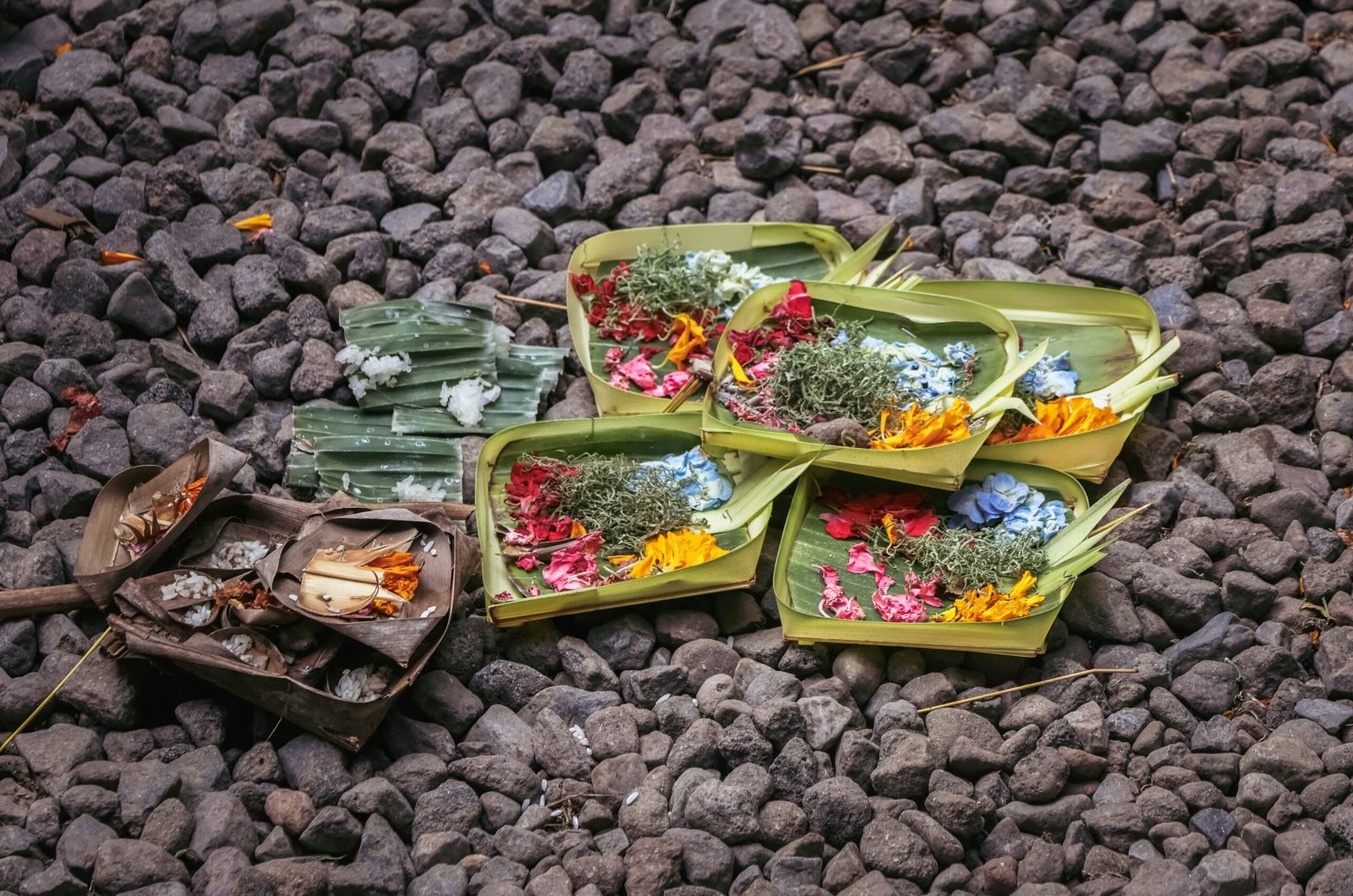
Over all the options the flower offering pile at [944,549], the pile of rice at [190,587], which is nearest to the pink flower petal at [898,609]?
the flower offering pile at [944,549]

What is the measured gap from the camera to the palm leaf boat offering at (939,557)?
3.05m

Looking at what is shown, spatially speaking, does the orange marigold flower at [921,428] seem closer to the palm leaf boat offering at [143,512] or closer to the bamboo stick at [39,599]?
the palm leaf boat offering at [143,512]

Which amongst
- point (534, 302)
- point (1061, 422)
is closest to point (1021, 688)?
point (1061, 422)

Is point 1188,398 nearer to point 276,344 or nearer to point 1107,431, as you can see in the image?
point 1107,431

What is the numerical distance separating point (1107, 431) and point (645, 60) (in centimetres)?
250

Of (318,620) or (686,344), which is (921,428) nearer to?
(686,344)

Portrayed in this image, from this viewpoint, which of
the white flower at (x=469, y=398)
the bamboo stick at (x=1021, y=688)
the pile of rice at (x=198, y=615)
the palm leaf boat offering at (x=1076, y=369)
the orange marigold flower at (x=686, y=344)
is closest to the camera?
the pile of rice at (x=198, y=615)

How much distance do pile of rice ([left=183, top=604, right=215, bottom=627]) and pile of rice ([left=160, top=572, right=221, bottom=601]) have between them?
0.10 feet

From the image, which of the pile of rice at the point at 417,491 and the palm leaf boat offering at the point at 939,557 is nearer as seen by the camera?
the palm leaf boat offering at the point at 939,557

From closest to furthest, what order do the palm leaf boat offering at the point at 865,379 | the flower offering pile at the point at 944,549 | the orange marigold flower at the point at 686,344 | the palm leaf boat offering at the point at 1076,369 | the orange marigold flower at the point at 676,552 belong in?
the flower offering pile at the point at 944,549 → the orange marigold flower at the point at 676,552 → the palm leaf boat offering at the point at 865,379 → the palm leaf boat offering at the point at 1076,369 → the orange marigold flower at the point at 686,344

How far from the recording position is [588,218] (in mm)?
4422

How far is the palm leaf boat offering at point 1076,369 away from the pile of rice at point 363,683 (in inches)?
68.0

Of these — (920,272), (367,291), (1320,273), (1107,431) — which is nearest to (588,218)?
(367,291)

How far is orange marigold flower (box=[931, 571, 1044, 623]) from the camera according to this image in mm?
3035
